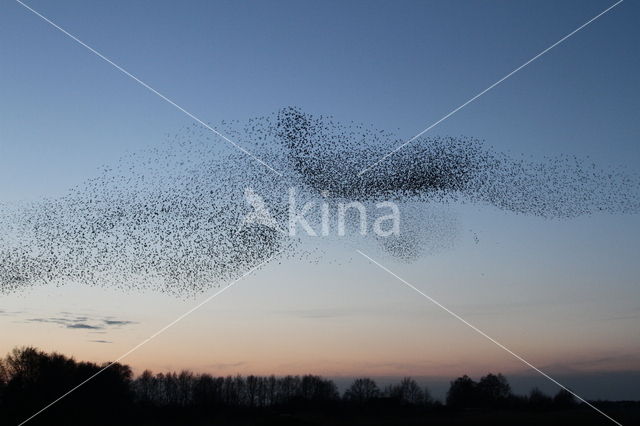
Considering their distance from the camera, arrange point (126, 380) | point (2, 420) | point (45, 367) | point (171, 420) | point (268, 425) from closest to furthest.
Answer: point (2, 420)
point (268, 425)
point (45, 367)
point (126, 380)
point (171, 420)

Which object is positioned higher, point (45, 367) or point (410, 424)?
point (45, 367)

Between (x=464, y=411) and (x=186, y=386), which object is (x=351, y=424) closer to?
(x=464, y=411)

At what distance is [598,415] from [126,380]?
67.9 m

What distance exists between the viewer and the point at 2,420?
73625 mm

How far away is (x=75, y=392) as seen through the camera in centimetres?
8188

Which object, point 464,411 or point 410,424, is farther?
point 464,411

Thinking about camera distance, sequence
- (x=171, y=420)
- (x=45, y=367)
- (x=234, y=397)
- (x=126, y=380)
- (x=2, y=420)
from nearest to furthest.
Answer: (x=2, y=420) < (x=45, y=367) < (x=126, y=380) < (x=171, y=420) < (x=234, y=397)

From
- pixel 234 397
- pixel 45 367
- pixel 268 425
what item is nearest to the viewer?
pixel 268 425

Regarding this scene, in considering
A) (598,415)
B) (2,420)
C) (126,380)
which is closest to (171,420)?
(126,380)

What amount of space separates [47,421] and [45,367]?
10.7 metres

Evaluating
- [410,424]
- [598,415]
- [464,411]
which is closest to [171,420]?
[410,424]

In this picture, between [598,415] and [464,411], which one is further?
[464,411]

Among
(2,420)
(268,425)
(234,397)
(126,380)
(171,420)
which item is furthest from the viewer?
(234,397)

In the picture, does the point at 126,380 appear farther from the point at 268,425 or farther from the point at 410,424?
the point at 410,424
